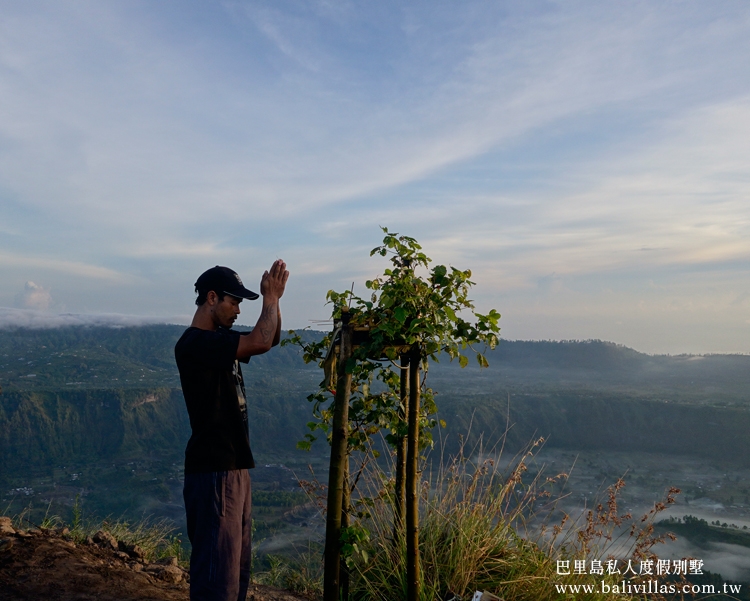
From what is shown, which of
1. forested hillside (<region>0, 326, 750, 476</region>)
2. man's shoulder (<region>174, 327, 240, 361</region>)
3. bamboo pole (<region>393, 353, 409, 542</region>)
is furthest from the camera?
forested hillside (<region>0, 326, 750, 476</region>)

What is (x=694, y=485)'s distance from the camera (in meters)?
46.4

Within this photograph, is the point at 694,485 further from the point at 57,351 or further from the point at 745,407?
the point at 57,351

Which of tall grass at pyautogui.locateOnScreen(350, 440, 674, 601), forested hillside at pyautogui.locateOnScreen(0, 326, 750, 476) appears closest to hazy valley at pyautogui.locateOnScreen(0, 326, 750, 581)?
forested hillside at pyautogui.locateOnScreen(0, 326, 750, 476)

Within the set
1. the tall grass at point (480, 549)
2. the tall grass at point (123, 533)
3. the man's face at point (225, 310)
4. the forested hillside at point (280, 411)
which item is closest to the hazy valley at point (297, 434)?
the forested hillside at point (280, 411)

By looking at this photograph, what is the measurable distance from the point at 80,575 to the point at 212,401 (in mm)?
2365

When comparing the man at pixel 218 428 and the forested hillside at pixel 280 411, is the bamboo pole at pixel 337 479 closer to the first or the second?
the man at pixel 218 428

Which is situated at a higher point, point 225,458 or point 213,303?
point 213,303

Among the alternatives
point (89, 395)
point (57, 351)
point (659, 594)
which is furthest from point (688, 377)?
point (57, 351)

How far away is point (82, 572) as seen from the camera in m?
4.26

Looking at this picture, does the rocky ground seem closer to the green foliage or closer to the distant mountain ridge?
the green foliage

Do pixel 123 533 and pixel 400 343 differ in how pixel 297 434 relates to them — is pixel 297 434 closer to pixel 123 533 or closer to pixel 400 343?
pixel 123 533

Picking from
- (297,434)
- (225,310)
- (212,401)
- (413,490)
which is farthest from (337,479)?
(297,434)

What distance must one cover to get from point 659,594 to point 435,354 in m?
2.54

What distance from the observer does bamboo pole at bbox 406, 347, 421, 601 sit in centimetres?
337
